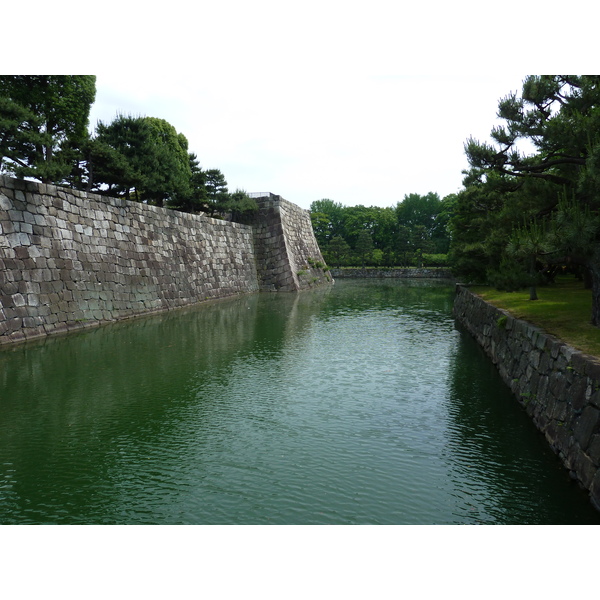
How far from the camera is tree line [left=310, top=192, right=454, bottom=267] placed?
5219 centimetres

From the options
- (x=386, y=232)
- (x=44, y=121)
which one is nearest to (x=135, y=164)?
(x=44, y=121)

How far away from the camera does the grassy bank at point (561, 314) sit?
613cm

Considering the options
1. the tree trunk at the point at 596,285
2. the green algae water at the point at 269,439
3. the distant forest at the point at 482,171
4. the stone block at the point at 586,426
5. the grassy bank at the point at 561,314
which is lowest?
the green algae water at the point at 269,439

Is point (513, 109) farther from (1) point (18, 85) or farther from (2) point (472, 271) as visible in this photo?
(1) point (18, 85)

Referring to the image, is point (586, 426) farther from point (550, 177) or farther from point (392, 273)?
point (392, 273)

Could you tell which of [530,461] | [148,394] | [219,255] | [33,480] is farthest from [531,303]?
[219,255]

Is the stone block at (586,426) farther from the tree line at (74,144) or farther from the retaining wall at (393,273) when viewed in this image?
the retaining wall at (393,273)

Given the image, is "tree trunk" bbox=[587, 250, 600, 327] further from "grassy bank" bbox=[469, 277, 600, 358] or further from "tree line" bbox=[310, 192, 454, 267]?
"tree line" bbox=[310, 192, 454, 267]

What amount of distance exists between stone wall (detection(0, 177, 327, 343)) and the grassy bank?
35.1 feet

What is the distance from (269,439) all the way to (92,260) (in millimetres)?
11257

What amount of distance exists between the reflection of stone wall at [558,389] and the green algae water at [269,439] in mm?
201

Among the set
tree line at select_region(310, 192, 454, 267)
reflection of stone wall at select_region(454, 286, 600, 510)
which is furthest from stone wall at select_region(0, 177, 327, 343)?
tree line at select_region(310, 192, 454, 267)

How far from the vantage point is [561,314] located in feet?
28.0

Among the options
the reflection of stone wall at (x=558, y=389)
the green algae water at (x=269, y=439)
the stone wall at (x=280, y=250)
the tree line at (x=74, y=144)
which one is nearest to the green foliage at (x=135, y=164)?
the tree line at (x=74, y=144)
